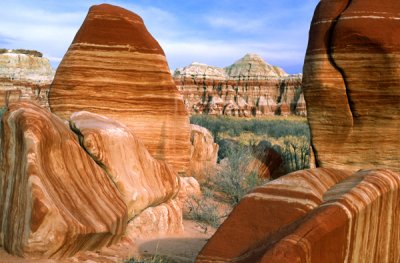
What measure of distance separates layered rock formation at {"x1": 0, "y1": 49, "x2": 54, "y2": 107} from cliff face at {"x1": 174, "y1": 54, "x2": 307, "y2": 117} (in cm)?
1331

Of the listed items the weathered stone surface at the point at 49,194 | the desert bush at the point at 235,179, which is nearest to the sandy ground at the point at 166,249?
the weathered stone surface at the point at 49,194

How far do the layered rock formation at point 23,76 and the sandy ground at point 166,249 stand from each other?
28759 mm

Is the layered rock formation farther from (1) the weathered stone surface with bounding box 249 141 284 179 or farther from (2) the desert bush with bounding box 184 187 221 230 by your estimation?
(2) the desert bush with bounding box 184 187 221 230

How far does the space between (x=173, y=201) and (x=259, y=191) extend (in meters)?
2.57

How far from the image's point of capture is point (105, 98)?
270 inches

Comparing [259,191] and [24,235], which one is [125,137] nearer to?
[24,235]

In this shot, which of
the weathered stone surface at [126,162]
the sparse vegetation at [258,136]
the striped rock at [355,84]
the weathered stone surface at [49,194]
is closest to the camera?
the weathered stone surface at [49,194]

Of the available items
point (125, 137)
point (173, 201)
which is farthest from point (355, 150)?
point (125, 137)

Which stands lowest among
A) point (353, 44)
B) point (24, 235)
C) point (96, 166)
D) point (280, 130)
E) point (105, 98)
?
point (280, 130)

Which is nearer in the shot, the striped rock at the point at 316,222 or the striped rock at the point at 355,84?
the striped rock at the point at 316,222

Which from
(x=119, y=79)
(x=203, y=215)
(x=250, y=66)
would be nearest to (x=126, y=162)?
(x=203, y=215)

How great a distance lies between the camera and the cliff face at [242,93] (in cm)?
4806

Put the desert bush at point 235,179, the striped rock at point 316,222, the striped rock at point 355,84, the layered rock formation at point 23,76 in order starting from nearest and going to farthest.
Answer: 1. the striped rock at point 316,222
2. the striped rock at point 355,84
3. the desert bush at point 235,179
4. the layered rock formation at point 23,76

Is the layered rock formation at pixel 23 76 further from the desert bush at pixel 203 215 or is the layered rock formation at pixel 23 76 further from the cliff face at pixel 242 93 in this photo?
the desert bush at pixel 203 215
